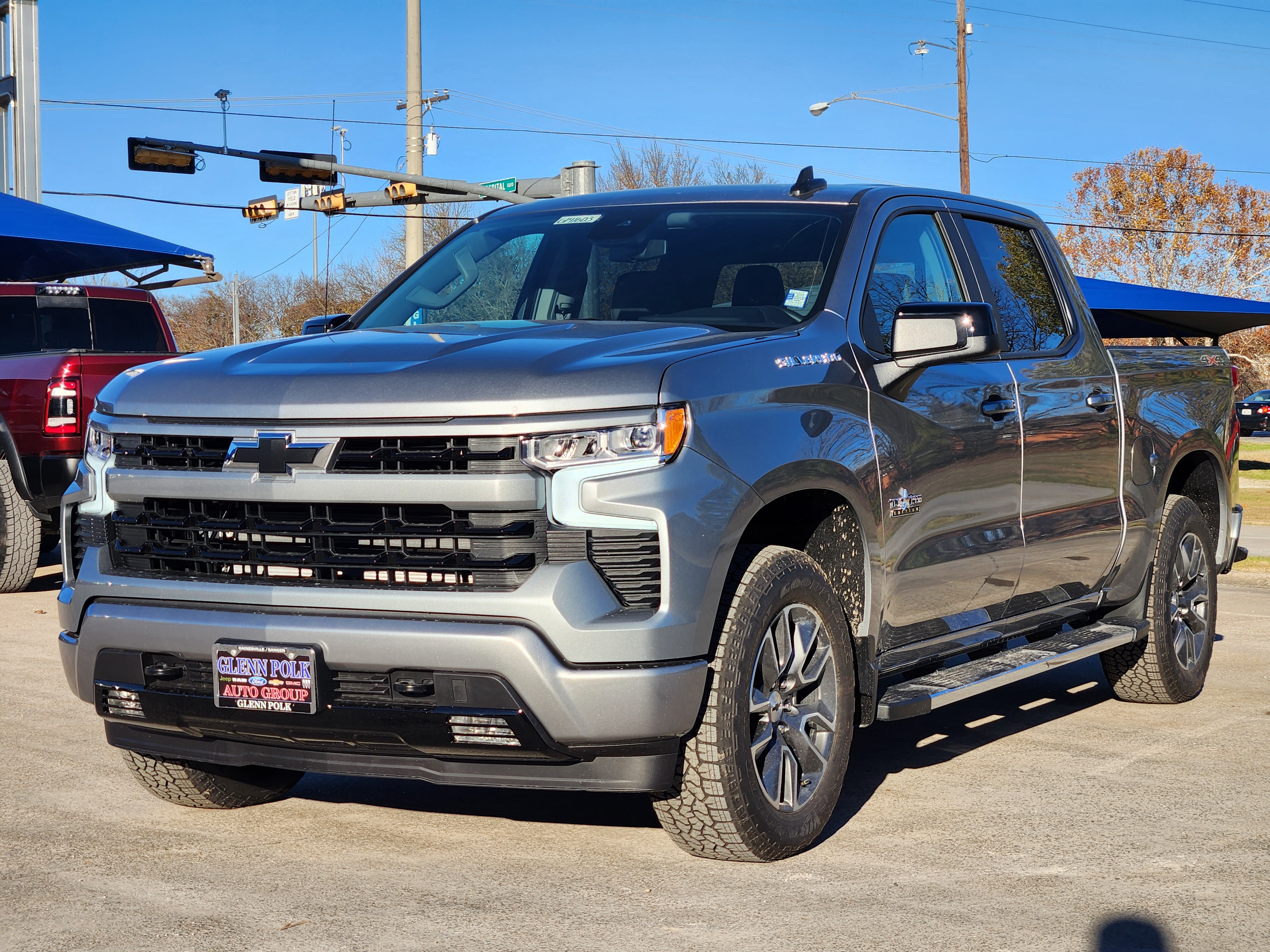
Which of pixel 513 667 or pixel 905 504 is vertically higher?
pixel 905 504

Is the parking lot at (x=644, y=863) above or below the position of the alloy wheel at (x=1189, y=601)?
below

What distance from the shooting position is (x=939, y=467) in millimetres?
4973

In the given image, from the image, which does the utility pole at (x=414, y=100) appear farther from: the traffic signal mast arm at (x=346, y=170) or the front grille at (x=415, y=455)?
the front grille at (x=415, y=455)

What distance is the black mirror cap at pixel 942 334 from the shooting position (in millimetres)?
4777

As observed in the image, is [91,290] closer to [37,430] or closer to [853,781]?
[37,430]

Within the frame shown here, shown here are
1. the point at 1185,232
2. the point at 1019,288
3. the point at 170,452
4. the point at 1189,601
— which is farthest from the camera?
the point at 1185,232

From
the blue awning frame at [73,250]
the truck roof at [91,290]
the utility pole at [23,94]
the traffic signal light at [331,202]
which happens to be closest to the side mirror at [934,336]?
the truck roof at [91,290]

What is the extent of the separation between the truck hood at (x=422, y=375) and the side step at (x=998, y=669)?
1273 millimetres

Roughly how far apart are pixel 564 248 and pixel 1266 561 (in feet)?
29.6

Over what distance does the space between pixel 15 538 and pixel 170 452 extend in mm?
6780

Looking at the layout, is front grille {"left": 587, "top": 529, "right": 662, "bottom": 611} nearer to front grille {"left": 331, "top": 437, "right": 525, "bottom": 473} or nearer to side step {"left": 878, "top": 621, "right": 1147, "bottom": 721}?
front grille {"left": 331, "top": 437, "right": 525, "bottom": 473}

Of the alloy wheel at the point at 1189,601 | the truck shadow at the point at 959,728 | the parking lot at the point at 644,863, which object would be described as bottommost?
the truck shadow at the point at 959,728

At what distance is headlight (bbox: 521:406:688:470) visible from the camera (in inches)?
148

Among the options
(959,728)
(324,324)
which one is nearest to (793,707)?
(959,728)
